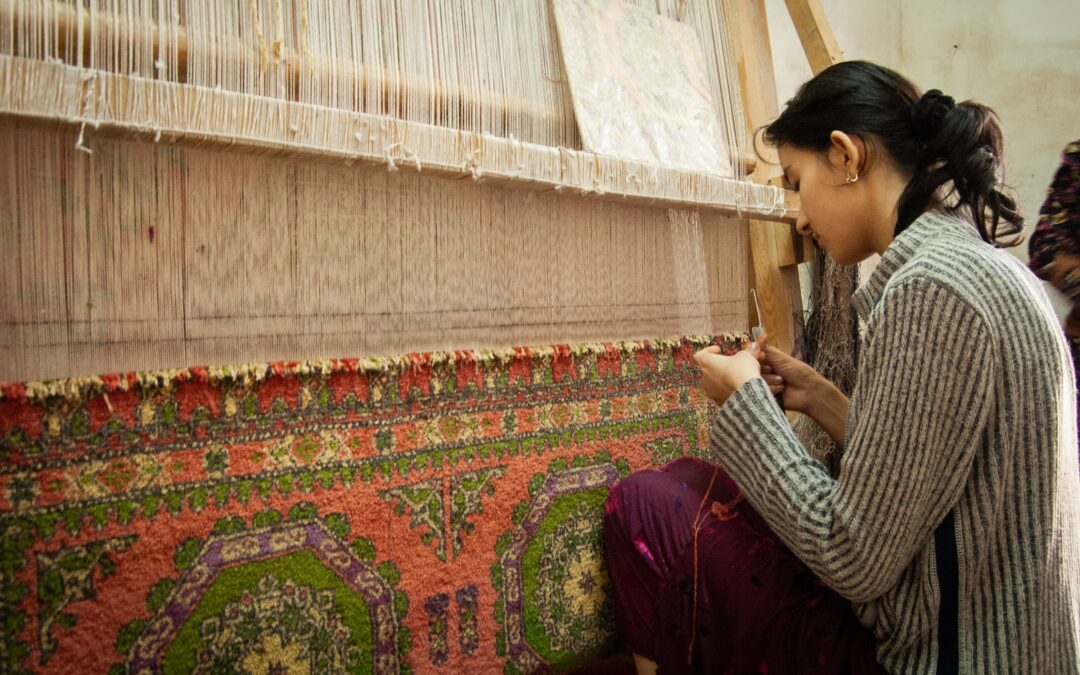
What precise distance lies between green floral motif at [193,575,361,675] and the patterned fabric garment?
156 cm

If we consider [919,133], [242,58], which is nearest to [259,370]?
[242,58]

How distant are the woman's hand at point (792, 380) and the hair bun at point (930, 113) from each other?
0.43m

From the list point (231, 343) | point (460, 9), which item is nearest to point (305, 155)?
point (231, 343)

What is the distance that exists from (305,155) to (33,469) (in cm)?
53


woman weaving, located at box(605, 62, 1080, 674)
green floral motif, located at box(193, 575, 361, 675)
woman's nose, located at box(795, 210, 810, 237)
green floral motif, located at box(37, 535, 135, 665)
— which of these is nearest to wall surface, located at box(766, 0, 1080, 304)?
woman's nose, located at box(795, 210, 810, 237)

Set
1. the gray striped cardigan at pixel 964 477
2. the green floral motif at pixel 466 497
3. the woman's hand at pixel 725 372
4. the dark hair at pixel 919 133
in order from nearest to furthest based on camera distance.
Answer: the gray striped cardigan at pixel 964 477 < the dark hair at pixel 919 133 < the woman's hand at pixel 725 372 < the green floral motif at pixel 466 497

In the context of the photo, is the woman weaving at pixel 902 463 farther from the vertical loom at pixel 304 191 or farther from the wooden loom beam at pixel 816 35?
the wooden loom beam at pixel 816 35

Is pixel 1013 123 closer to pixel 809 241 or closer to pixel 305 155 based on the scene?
pixel 809 241

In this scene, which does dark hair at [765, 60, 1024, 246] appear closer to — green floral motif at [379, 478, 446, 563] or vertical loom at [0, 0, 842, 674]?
vertical loom at [0, 0, 842, 674]

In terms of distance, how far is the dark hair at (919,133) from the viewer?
0.95m

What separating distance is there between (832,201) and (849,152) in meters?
0.08

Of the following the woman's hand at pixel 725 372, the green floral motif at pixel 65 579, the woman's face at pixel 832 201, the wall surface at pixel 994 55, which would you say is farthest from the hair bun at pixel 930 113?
the wall surface at pixel 994 55

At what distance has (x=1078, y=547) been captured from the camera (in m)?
0.86

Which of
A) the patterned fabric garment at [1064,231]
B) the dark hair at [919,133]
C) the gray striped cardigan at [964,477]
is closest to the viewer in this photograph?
the gray striped cardigan at [964,477]
